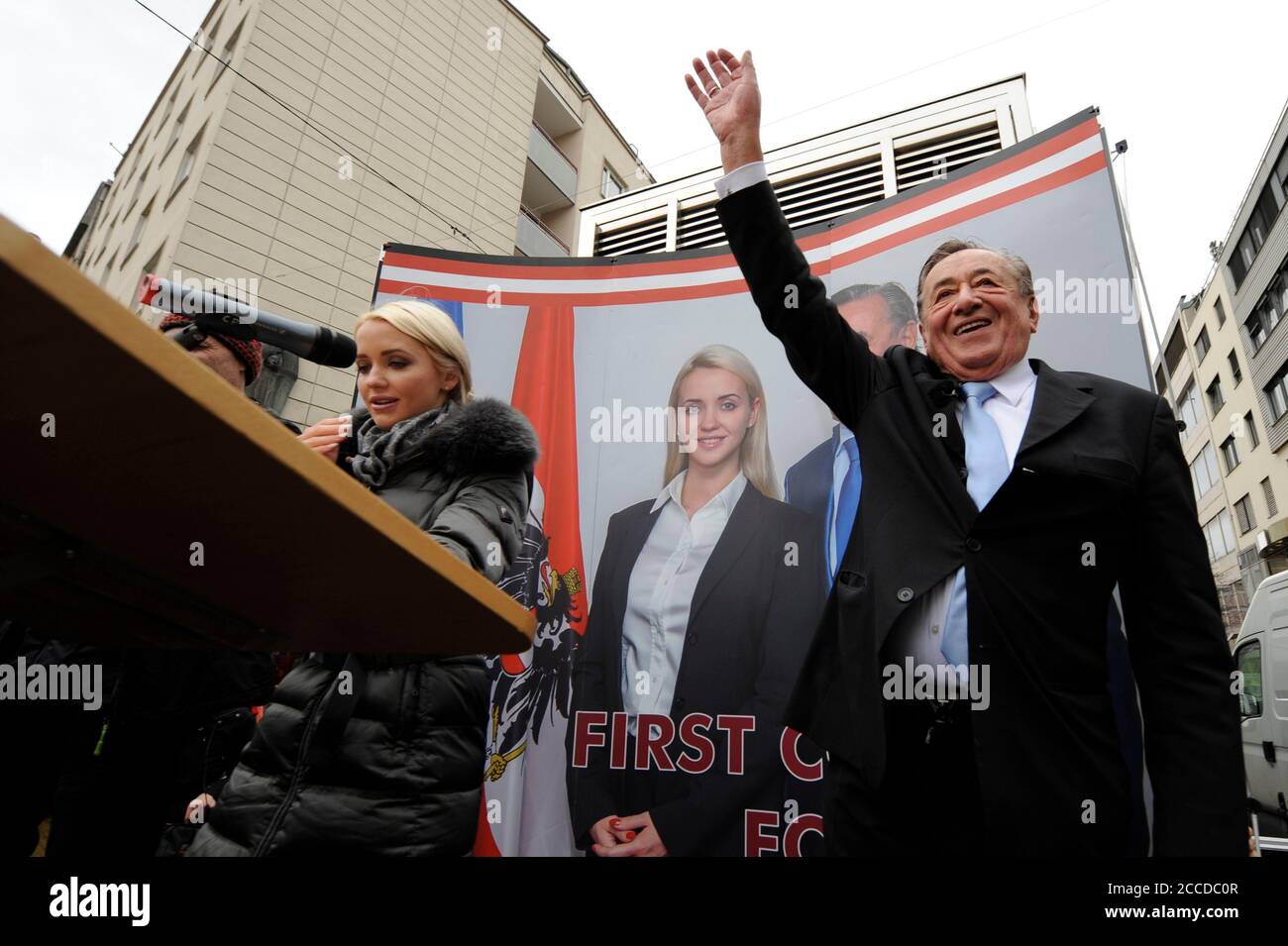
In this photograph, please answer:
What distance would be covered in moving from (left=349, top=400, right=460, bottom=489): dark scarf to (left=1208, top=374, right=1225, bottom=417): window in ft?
121

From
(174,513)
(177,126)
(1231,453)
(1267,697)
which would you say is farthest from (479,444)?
(1231,453)

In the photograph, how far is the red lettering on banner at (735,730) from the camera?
2.46m

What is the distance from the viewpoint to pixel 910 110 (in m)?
3.21

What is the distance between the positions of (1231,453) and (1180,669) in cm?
4085

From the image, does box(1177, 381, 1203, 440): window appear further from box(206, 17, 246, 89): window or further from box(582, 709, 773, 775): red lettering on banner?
box(582, 709, 773, 775): red lettering on banner

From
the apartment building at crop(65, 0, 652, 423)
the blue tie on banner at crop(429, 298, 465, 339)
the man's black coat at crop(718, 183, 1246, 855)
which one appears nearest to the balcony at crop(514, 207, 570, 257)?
the apartment building at crop(65, 0, 652, 423)

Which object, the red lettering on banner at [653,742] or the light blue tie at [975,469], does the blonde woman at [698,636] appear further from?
the light blue tie at [975,469]

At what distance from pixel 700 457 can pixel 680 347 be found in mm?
543

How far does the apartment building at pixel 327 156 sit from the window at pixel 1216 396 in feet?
→ 102

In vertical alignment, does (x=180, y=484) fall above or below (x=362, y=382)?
below

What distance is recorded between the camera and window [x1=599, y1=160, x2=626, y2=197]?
49.5 feet

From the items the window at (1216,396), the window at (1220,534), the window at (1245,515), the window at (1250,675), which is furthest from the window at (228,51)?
the window at (1220,534)

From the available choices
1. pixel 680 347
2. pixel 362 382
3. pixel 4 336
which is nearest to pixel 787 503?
pixel 680 347
